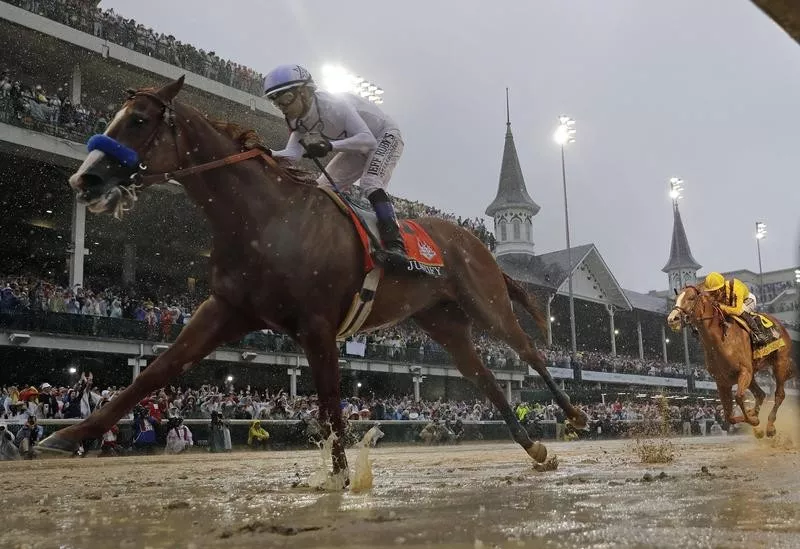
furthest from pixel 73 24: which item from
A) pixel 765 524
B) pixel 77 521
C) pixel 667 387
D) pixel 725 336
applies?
pixel 667 387

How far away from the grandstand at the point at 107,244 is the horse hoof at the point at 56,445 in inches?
666

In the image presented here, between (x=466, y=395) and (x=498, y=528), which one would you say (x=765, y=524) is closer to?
(x=498, y=528)

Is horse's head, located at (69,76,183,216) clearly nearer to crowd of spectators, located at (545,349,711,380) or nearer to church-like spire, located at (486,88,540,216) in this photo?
crowd of spectators, located at (545,349,711,380)

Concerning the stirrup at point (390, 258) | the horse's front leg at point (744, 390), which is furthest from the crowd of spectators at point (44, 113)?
the stirrup at point (390, 258)

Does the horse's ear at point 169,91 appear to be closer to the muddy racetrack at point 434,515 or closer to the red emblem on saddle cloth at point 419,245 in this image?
the red emblem on saddle cloth at point 419,245

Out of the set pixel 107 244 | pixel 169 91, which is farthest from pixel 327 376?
pixel 107 244

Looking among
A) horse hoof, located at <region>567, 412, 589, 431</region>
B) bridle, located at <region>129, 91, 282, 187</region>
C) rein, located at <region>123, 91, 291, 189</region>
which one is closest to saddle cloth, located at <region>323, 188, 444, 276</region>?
rein, located at <region>123, 91, 291, 189</region>

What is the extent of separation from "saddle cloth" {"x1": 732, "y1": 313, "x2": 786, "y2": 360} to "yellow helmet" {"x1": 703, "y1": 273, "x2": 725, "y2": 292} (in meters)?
0.55

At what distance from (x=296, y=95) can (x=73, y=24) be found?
2061 cm

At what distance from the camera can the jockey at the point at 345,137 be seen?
5.18 meters

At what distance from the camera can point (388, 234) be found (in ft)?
17.6

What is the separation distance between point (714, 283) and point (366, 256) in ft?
28.3

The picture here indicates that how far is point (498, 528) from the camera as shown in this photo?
2.56 m

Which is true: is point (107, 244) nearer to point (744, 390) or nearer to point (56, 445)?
point (744, 390)
